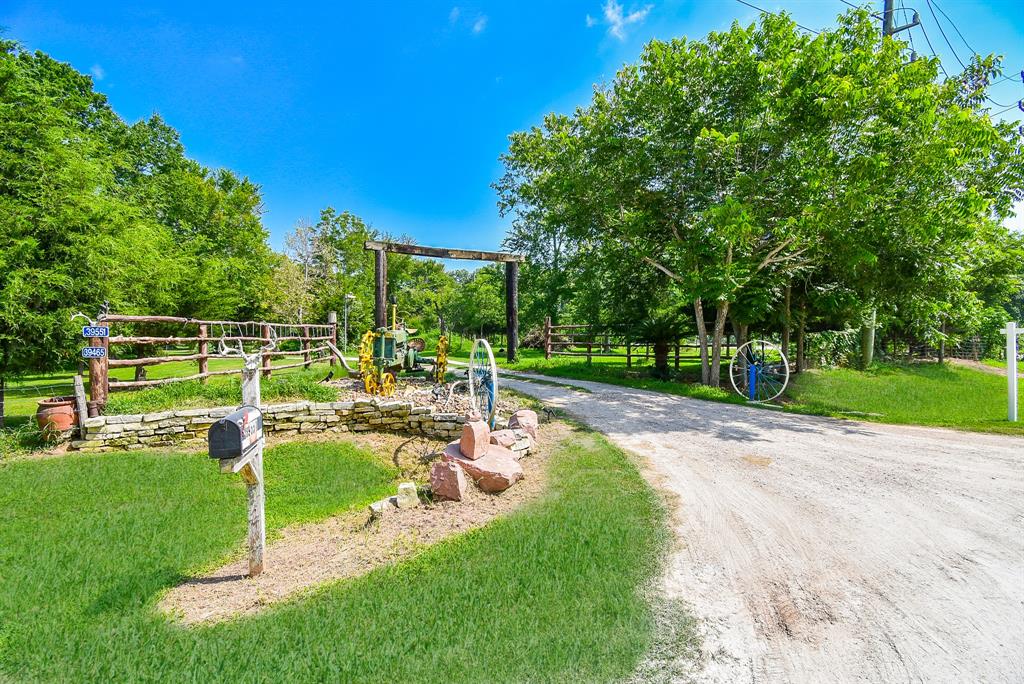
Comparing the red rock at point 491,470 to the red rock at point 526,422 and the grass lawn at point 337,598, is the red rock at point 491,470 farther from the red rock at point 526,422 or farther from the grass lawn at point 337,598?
the red rock at point 526,422

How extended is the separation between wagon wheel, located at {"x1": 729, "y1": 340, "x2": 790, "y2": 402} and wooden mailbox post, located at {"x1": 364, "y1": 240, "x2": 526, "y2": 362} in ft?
23.2

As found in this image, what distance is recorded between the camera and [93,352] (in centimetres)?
574

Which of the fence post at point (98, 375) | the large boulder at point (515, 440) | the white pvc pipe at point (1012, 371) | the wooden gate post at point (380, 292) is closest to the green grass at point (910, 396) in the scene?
the white pvc pipe at point (1012, 371)

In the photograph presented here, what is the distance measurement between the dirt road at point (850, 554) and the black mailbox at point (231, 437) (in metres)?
2.54

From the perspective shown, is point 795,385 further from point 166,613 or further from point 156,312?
point 156,312

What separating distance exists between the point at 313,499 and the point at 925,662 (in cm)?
446

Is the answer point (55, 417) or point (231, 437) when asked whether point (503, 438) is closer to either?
point (231, 437)

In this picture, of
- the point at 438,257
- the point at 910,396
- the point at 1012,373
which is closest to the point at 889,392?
the point at 910,396

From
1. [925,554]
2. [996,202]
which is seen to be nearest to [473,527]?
[925,554]

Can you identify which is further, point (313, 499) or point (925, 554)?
point (313, 499)

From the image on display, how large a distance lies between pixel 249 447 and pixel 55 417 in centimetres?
505

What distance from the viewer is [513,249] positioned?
1873 cm

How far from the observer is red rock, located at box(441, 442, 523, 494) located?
397 cm

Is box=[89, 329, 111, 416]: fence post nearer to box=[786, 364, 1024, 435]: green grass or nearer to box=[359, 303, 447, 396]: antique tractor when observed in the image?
box=[359, 303, 447, 396]: antique tractor
